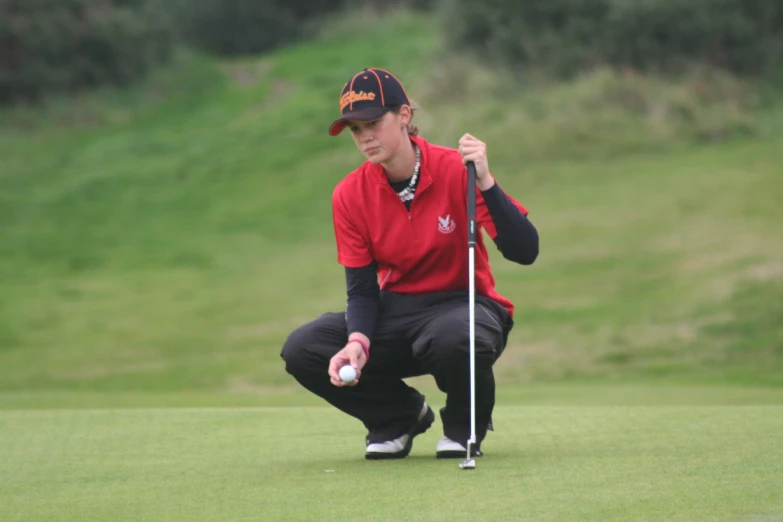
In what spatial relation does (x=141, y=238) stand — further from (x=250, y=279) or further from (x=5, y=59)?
(x=5, y=59)

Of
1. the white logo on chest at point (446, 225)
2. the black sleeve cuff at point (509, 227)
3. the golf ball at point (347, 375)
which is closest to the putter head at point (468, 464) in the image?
the golf ball at point (347, 375)

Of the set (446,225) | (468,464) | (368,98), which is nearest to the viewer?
(468,464)

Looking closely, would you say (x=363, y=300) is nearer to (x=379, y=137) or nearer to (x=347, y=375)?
(x=347, y=375)

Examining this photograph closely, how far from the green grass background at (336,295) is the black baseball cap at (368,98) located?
1.39 m

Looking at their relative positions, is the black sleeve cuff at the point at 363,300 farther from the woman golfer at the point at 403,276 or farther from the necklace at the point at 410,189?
the necklace at the point at 410,189

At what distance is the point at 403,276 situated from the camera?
5.61 m

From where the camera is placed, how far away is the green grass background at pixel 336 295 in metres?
4.68

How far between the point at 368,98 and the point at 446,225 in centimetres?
61

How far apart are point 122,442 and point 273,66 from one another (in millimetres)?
29653

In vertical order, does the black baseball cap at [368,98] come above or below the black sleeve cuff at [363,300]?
above

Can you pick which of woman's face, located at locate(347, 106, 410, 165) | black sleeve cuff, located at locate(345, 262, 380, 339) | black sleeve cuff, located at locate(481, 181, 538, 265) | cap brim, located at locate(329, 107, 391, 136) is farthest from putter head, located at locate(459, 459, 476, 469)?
cap brim, located at locate(329, 107, 391, 136)

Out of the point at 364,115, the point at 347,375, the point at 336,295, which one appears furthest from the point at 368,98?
the point at 336,295

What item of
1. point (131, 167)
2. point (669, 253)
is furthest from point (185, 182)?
point (669, 253)

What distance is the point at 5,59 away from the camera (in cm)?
2920
